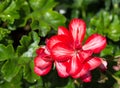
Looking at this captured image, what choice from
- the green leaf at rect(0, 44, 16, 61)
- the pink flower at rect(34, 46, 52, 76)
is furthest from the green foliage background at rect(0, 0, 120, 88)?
the pink flower at rect(34, 46, 52, 76)

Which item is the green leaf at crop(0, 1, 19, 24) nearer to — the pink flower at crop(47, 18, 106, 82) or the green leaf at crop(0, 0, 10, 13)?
the green leaf at crop(0, 0, 10, 13)

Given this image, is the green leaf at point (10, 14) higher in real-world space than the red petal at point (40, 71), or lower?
higher

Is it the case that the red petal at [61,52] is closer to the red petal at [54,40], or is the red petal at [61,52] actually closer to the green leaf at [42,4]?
the red petal at [54,40]

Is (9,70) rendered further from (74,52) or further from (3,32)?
(74,52)

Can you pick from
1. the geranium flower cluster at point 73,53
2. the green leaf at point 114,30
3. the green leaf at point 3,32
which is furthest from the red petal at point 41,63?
the green leaf at point 114,30

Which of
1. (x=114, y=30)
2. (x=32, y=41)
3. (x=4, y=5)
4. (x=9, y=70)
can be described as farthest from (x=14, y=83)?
(x=114, y=30)
